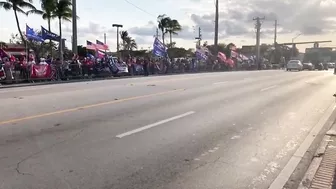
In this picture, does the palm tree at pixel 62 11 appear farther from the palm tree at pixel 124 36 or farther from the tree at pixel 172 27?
the palm tree at pixel 124 36

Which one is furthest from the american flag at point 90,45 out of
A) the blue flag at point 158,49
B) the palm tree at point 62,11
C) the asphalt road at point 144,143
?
the asphalt road at point 144,143

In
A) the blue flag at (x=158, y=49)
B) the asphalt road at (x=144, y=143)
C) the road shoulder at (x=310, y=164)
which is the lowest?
the road shoulder at (x=310, y=164)

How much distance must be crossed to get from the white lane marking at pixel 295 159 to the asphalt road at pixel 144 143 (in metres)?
0.10

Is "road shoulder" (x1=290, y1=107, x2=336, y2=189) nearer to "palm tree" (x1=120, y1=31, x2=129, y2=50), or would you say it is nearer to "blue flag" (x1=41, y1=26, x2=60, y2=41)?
"blue flag" (x1=41, y1=26, x2=60, y2=41)

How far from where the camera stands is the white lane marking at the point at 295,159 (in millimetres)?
5676

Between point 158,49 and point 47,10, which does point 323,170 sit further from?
point 47,10

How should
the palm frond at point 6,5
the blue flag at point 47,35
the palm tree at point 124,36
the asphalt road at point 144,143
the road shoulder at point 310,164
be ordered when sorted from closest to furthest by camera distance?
the asphalt road at point 144,143
the road shoulder at point 310,164
the blue flag at point 47,35
the palm frond at point 6,5
the palm tree at point 124,36

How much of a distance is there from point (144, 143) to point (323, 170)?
10.3 feet

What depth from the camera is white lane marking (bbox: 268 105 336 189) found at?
223 inches

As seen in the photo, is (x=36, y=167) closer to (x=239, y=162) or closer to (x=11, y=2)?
(x=239, y=162)

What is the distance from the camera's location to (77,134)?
8.02 meters

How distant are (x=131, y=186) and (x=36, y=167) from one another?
1.54 meters

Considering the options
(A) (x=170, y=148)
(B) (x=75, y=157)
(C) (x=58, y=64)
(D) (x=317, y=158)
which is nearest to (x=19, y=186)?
(B) (x=75, y=157)

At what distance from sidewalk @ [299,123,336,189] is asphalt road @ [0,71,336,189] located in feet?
1.52
